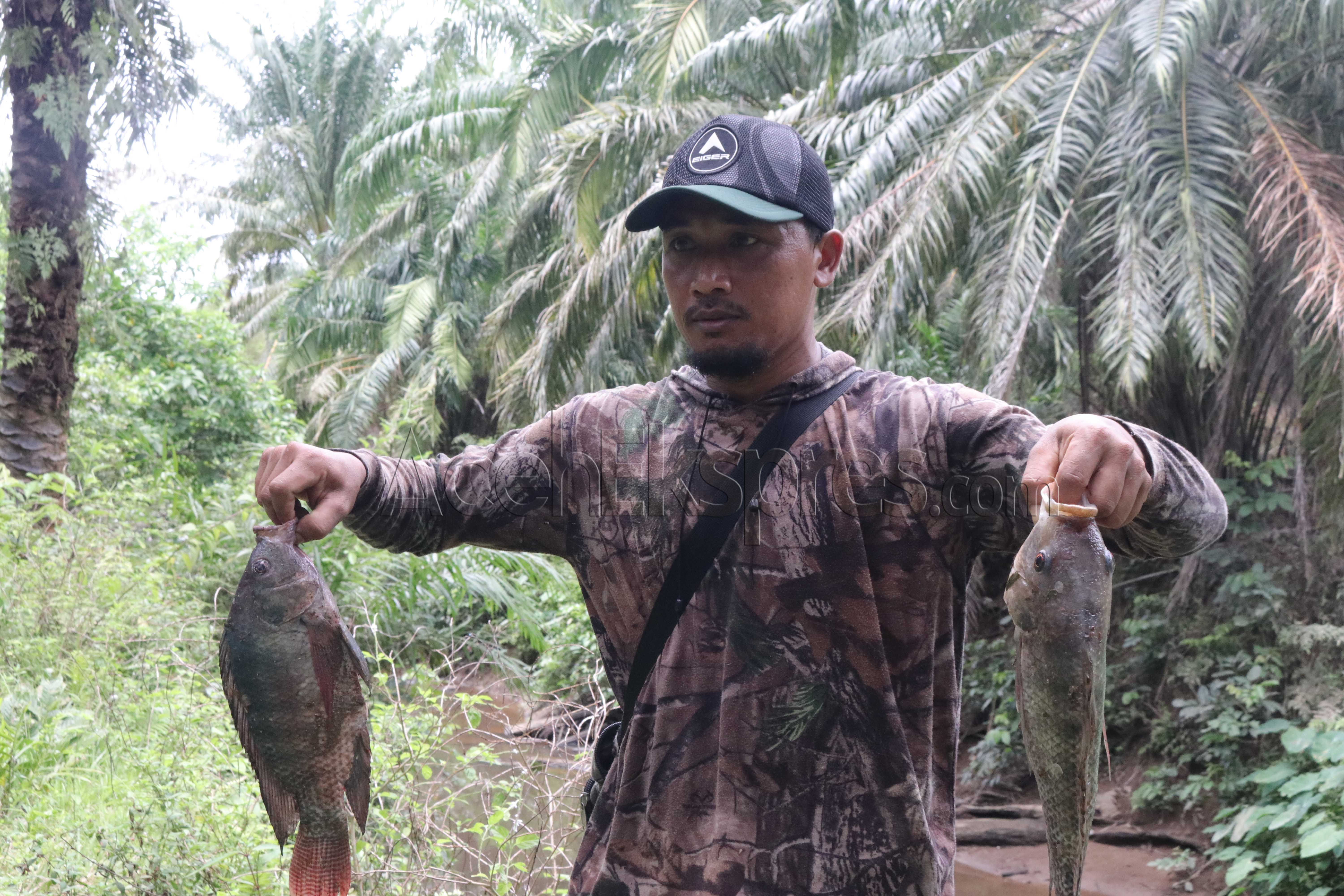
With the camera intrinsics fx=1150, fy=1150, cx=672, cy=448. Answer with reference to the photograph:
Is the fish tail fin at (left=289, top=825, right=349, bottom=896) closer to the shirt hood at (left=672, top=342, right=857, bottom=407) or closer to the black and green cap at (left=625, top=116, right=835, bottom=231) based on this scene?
the shirt hood at (left=672, top=342, right=857, bottom=407)

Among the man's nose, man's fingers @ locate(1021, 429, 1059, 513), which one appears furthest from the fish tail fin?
man's fingers @ locate(1021, 429, 1059, 513)

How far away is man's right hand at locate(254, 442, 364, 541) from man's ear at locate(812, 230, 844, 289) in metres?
0.94

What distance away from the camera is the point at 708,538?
2.03 meters

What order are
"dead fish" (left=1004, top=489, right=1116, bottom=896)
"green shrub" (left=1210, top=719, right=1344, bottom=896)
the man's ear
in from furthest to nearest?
1. "green shrub" (left=1210, top=719, right=1344, bottom=896)
2. the man's ear
3. "dead fish" (left=1004, top=489, right=1116, bottom=896)

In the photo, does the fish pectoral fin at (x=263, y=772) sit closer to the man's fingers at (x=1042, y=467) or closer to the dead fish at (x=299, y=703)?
the dead fish at (x=299, y=703)

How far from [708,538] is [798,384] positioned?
13.2 inches

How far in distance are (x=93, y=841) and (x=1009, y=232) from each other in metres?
7.30

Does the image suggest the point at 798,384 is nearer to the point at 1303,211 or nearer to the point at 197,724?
the point at 197,724

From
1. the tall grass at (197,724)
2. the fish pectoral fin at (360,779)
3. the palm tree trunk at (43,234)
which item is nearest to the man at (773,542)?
the fish pectoral fin at (360,779)

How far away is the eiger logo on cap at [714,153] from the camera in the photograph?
6.90 feet

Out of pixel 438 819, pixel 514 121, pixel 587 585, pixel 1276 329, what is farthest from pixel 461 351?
pixel 587 585

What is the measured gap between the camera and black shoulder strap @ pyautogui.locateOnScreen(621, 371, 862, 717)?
2021mm

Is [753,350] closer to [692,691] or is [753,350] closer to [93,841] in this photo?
[692,691]

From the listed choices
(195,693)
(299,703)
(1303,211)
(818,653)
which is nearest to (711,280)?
(818,653)
